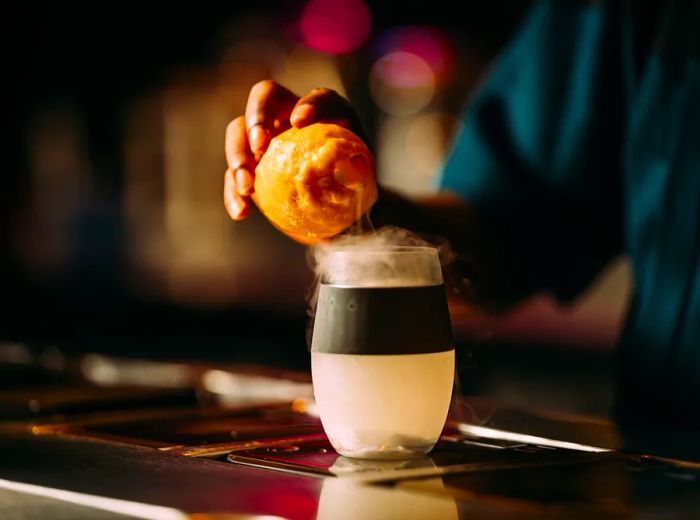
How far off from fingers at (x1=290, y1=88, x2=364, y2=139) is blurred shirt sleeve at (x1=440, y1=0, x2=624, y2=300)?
0.76 m

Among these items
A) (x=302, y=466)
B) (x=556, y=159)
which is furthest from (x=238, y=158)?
(x=556, y=159)

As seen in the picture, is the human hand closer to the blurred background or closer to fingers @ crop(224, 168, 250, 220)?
fingers @ crop(224, 168, 250, 220)

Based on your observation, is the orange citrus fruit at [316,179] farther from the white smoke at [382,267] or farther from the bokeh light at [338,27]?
the bokeh light at [338,27]

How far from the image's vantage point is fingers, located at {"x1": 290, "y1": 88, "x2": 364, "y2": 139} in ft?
3.08

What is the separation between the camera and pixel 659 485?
81cm

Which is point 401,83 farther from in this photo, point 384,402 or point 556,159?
point 384,402

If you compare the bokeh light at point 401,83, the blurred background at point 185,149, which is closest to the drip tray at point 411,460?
the blurred background at point 185,149

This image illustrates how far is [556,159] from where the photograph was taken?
1767 mm

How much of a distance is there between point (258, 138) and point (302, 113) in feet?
0.15

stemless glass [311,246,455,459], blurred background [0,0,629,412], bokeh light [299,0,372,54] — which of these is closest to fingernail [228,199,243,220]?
stemless glass [311,246,455,459]

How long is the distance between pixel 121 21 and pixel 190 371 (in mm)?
3336

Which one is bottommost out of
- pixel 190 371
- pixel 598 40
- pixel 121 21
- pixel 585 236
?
pixel 190 371

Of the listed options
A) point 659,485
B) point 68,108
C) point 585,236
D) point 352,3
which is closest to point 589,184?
point 585,236

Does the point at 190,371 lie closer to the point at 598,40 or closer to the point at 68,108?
the point at 598,40
